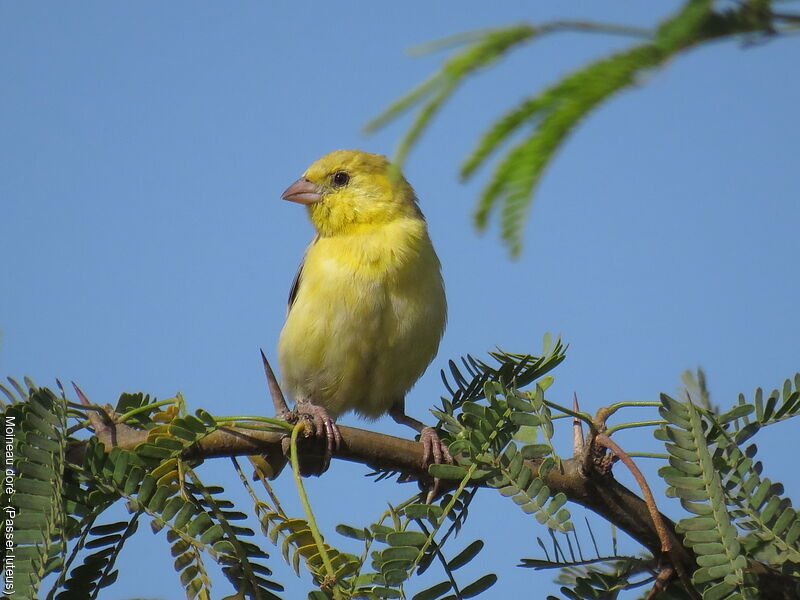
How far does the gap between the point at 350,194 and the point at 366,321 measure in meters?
1.35

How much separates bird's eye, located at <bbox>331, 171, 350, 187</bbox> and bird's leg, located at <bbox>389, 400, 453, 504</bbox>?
162 centimetres

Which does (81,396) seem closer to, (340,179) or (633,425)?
(633,425)

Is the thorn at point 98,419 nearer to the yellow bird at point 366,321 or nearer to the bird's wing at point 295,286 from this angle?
the yellow bird at point 366,321

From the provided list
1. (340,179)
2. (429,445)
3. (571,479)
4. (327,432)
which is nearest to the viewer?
(571,479)

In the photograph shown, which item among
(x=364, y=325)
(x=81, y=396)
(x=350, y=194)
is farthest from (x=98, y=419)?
(x=350, y=194)

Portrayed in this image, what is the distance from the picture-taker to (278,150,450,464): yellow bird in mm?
5051

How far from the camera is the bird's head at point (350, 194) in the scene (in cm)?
586

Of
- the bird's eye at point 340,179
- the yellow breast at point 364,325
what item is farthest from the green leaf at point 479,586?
the bird's eye at point 340,179

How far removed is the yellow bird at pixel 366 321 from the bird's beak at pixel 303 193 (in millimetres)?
488

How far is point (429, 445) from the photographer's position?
3.42 m

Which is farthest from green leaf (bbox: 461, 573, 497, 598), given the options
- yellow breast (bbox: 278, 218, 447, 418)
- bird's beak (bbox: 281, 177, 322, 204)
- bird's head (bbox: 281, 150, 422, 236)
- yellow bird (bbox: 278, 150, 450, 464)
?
bird's beak (bbox: 281, 177, 322, 204)

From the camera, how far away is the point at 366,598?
2297mm

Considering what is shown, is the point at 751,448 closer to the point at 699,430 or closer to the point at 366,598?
the point at 699,430

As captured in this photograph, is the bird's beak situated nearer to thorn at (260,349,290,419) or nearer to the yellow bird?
the yellow bird
